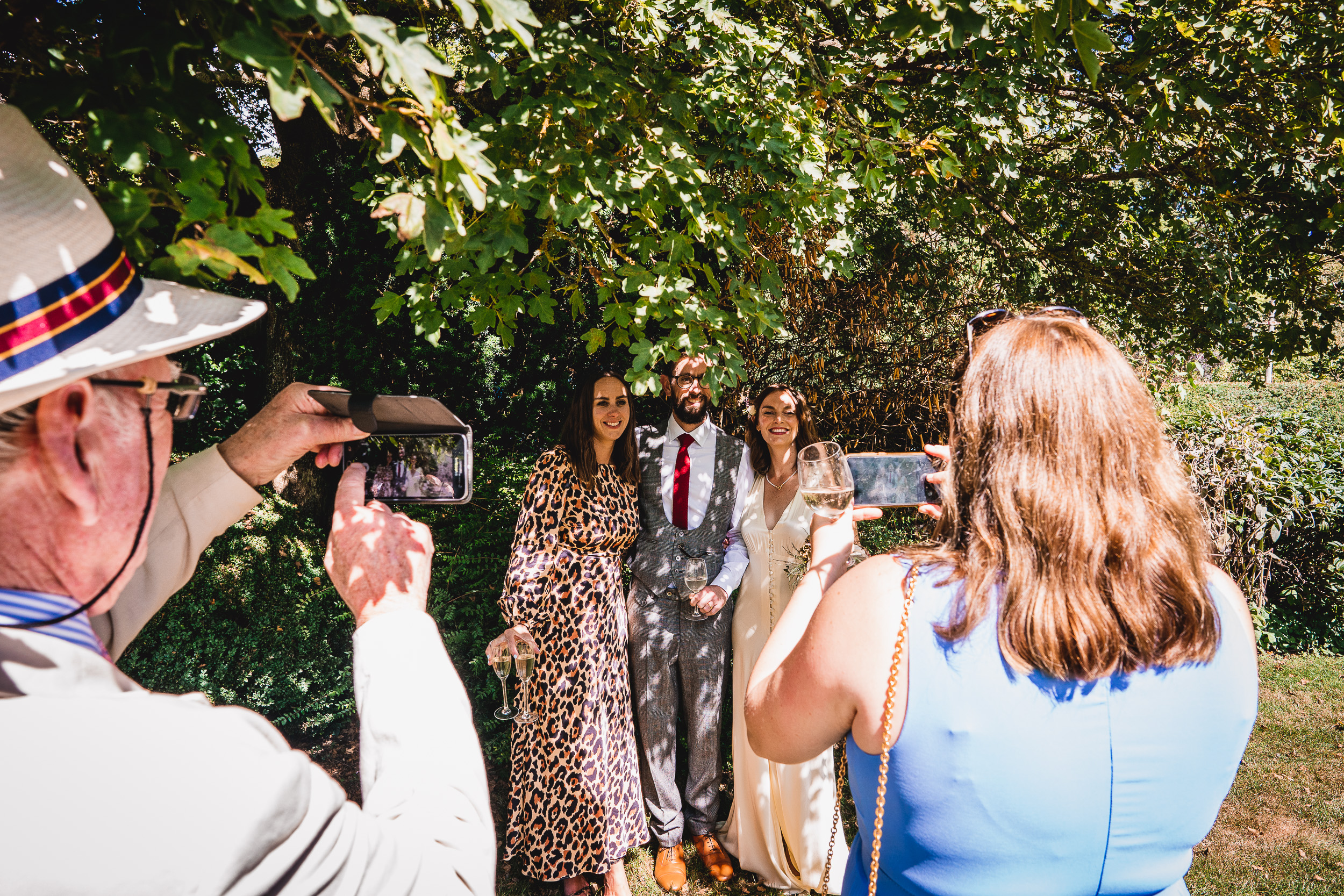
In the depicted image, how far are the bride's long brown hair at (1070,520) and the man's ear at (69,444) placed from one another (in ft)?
4.47

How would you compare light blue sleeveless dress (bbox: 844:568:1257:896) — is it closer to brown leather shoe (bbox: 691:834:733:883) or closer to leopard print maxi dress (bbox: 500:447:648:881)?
leopard print maxi dress (bbox: 500:447:648:881)

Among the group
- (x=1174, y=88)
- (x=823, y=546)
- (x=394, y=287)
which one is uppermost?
(x=1174, y=88)

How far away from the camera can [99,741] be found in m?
0.74

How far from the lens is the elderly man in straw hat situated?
720 mm

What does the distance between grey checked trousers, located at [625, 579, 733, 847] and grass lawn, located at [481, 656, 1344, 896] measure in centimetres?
33

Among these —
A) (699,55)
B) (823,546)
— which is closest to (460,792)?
(823,546)

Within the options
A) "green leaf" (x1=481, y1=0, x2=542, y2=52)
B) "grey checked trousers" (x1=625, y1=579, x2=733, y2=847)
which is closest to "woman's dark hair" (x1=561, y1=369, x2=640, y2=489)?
"grey checked trousers" (x1=625, y1=579, x2=733, y2=847)

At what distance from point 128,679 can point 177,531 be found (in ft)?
2.42

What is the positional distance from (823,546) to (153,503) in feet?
4.42

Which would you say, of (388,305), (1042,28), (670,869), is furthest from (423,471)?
(670,869)

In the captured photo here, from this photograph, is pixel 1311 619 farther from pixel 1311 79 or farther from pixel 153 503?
pixel 153 503

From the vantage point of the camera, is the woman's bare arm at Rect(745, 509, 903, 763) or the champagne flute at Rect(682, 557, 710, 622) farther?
the champagne flute at Rect(682, 557, 710, 622)

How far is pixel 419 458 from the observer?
6.34 feet

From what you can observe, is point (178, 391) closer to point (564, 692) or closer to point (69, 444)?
point (69, 444)
